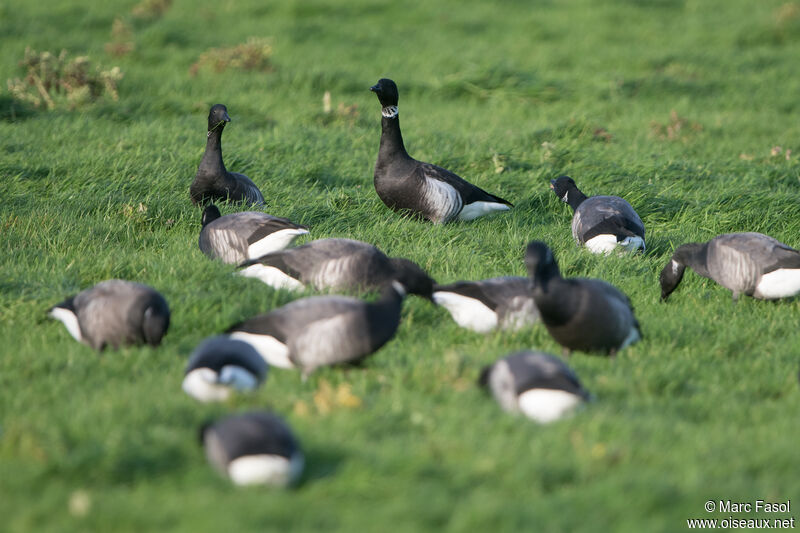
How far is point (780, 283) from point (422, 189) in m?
3.70

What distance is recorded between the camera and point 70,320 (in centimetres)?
618

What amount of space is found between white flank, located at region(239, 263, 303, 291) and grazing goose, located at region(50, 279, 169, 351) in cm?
121

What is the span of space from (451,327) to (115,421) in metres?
2.79

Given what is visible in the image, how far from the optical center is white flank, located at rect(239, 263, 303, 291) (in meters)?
7.08

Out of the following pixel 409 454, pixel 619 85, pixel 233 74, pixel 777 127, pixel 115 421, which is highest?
pixel 233 74

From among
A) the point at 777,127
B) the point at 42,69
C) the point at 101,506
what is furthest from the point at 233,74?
the point at 101,506

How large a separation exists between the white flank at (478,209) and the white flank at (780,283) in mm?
3073

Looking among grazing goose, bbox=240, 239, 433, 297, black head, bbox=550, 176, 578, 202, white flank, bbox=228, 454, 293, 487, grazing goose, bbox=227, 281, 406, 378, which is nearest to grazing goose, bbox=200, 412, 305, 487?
white flank, bbox=228, 454, 293, 487

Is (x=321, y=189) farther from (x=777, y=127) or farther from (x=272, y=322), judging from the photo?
(x=777, y=127)

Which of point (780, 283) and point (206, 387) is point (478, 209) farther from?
point (206, 387)

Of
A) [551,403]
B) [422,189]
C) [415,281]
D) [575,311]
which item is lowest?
[551,403]

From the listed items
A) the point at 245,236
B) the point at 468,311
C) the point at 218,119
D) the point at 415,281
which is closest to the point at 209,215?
the point at 245,236

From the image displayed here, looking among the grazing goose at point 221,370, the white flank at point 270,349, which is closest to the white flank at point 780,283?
the white flank at point 270,349

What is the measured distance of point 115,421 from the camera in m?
4.62
